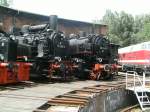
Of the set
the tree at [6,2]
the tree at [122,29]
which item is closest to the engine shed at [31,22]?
the tree at [122,29]

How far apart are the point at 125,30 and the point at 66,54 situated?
46.6 metres

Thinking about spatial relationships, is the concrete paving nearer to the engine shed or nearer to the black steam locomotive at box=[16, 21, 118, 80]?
the black steam locomotive at box=[16, 21, 118, 80]

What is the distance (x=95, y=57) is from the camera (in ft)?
80.4

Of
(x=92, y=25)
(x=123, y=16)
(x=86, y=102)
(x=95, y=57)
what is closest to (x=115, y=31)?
(x=123, y=16)

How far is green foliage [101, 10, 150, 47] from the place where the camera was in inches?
2625

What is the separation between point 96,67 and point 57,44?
9.98 ft

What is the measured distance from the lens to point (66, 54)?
23.7 m

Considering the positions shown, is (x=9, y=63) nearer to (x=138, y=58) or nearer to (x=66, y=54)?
(x=66, y=54)

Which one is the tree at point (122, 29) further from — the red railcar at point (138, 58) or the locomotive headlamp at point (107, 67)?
the locomotive headlamp at point (107, 67)

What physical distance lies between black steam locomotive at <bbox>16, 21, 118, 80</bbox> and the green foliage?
4061cm

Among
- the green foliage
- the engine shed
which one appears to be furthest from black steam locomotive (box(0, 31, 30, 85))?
the green foliage

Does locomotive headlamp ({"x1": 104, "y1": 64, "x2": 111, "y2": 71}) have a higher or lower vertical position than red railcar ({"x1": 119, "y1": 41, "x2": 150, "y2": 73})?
lower

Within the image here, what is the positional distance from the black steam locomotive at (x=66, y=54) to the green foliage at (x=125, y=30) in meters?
40.6

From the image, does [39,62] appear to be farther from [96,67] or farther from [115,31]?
[115,31]
